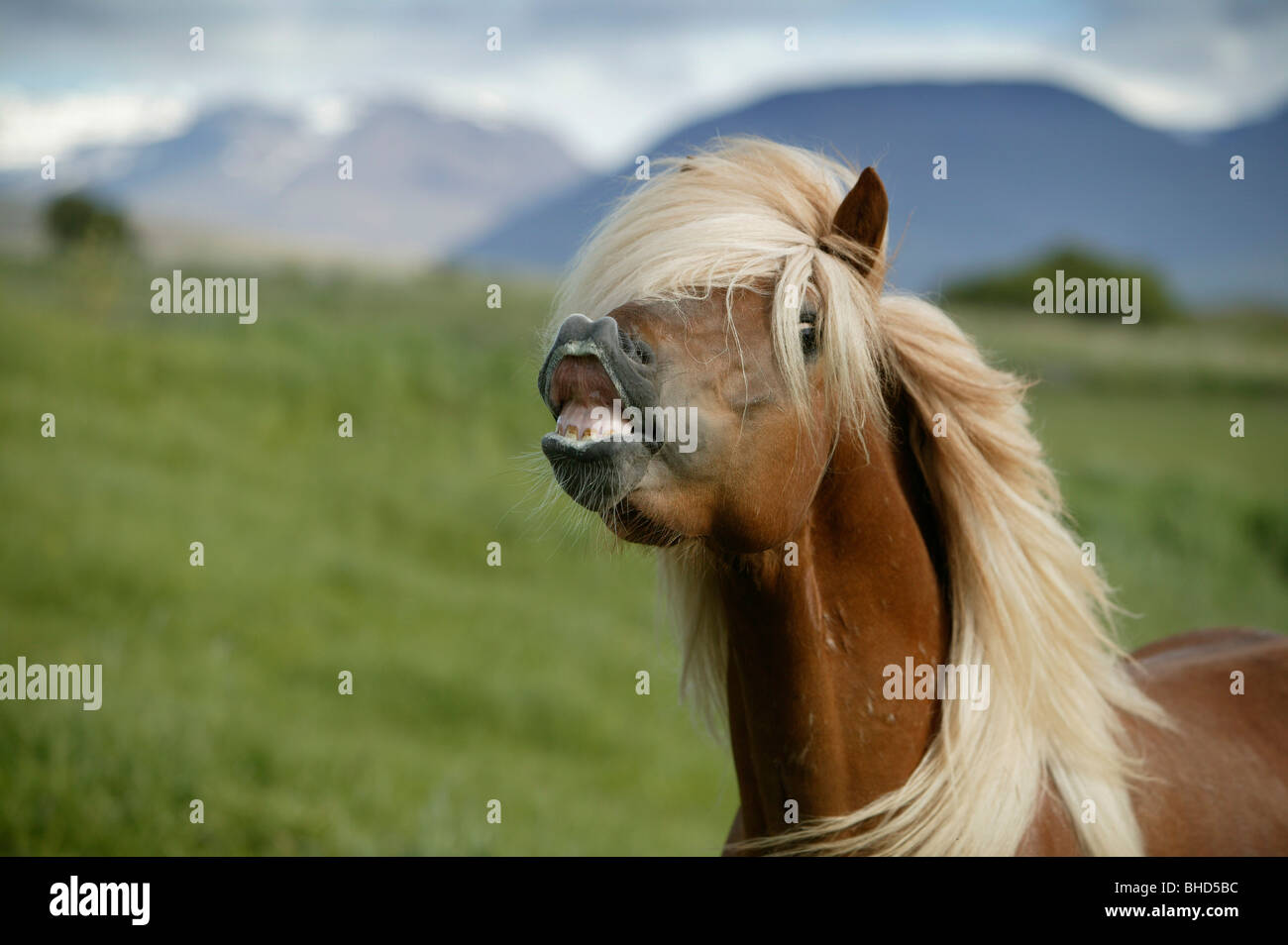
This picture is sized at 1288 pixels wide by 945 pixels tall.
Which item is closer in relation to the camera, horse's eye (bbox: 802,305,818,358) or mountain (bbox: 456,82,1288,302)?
horse's eye (bbox: 802,305,818,358)

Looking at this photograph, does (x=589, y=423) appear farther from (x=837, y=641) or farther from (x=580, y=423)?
(x=837, y=641)

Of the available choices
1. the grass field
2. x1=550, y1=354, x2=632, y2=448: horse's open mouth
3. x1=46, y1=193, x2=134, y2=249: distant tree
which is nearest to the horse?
x1=550, y1=354, x2=632, y2=448: horse's open mouth

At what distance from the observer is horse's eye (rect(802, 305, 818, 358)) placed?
2.23 metres

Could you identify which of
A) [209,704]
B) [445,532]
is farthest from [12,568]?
[445,532]

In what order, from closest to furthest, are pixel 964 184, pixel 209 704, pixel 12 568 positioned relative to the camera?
pixel 209 704 → pixel 12 568 → pixel 964 184

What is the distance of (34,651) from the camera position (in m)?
8.38

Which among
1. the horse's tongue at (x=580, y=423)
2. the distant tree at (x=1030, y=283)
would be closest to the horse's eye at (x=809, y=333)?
the horse's tongue at (x=580, y=423)

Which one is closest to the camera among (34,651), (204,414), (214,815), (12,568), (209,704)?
(214,815)

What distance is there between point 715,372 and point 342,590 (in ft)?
30.6

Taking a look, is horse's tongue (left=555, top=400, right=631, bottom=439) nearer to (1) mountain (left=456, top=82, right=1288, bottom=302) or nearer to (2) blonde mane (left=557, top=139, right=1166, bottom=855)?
(2) blonde mane (left=557, top=139, right=1166, bottom=855)

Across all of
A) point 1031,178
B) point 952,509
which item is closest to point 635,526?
point 952,509

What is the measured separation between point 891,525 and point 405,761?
6230 mm

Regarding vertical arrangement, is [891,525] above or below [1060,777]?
above
